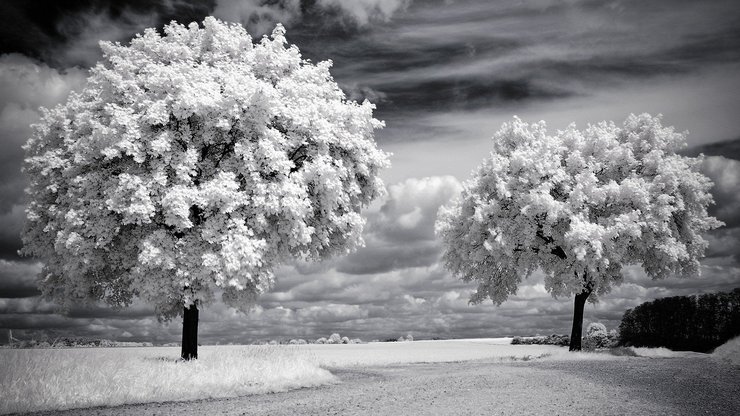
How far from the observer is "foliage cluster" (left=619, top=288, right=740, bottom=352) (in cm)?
2755

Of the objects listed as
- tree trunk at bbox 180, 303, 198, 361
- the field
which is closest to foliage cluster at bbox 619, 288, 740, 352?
the field

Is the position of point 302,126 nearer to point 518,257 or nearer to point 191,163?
point 191,163

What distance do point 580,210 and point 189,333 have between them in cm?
2072

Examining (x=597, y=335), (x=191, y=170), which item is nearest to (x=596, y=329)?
(x=597, y=335)

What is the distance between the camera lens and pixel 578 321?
29438 millimetres

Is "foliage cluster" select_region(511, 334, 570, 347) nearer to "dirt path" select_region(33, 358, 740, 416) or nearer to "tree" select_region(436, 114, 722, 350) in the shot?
"tree" select_region(436, 114, 722, 350)

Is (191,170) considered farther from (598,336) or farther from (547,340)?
(547,340)

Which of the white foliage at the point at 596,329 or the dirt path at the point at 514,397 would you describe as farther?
the white foliage at the point at 596,329

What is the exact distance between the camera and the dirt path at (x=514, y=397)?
10984 mm

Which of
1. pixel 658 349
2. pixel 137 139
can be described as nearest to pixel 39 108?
pixel 137 139

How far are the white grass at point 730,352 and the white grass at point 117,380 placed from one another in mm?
17847

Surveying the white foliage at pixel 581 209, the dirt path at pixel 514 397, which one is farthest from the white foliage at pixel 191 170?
the white foliage at pixel 581 209

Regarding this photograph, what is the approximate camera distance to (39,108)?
20109mm

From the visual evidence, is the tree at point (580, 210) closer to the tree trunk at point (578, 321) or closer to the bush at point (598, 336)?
the tree trunk at point (578, 321)
